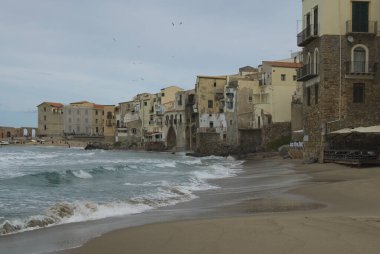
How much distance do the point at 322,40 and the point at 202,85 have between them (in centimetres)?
4705

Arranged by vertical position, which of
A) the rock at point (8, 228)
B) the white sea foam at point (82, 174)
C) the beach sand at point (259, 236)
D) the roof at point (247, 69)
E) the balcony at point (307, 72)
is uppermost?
the roof at point (247, 69)

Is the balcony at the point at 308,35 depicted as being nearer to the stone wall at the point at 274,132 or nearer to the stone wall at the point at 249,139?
the stone wall at the point at 274,132

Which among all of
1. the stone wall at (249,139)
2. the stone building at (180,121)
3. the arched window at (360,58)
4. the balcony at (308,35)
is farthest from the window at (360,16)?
the stone building at (180,121)

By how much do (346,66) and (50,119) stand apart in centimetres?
12313

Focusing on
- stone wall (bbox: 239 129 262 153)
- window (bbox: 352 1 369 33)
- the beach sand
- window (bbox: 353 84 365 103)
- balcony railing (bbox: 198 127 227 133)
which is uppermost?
window (bbox: 352 1 369 33)

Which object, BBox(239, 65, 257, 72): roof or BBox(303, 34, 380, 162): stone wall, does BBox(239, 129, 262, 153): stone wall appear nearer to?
BBox(239, 65, 257, 72): roof

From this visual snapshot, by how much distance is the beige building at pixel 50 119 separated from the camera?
142125 mm

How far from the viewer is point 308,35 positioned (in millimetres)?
33656

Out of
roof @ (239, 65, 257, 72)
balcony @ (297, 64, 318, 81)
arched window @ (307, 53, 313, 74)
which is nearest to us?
balcony @ (297, 64, 318, 81)

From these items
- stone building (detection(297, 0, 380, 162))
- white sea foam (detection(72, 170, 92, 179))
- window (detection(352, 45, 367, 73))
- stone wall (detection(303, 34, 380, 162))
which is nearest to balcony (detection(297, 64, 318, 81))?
stone building (detection(297, 0, 380, 162))

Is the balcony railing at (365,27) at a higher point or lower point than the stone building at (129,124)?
higher

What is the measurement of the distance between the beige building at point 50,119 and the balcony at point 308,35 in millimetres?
116219

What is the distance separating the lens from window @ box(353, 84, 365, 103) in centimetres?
3206

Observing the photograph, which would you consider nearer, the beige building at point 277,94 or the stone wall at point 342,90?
the stone wall at point 342,90
